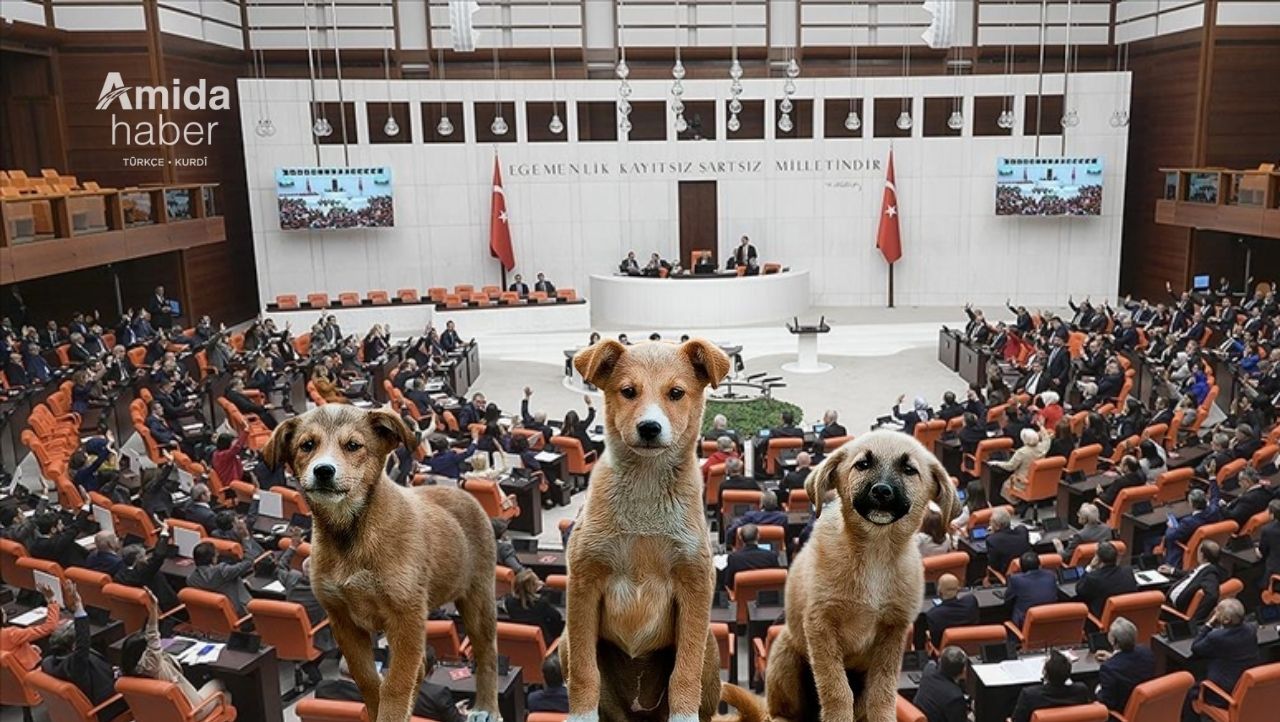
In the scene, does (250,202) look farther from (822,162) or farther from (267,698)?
(267,698)

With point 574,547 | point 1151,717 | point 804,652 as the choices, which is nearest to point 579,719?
point 574,547

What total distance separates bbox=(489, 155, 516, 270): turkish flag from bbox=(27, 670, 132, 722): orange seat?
19.7 meters

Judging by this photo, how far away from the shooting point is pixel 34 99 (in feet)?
73.7

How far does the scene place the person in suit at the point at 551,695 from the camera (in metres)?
5.51

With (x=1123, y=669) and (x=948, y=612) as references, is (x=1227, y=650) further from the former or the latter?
(x=948, y=612)

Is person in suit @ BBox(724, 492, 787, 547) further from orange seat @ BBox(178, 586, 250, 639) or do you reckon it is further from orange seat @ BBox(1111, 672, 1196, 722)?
orange seat @ BBox(178, 586, 250, 639)

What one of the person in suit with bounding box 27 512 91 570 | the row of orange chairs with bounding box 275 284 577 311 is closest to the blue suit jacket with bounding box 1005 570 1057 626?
the person in suit with bounding box 27 512 91 570

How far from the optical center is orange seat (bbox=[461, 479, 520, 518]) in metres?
10.5

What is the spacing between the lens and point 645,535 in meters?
2.29

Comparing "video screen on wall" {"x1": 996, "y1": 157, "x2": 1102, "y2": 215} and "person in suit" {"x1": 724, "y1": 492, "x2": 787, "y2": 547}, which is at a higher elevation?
"video screen on wall" {"x1": 996, "y1": 157, "x2": 1102, "y2": 215}

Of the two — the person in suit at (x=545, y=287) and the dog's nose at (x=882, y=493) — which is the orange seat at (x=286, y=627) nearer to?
the dog's nose at (x=882, y=493)

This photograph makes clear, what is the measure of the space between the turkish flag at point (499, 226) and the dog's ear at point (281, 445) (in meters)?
23.7

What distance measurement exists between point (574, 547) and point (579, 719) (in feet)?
1.32

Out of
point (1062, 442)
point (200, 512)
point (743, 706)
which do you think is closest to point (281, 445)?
point (743, 706)
